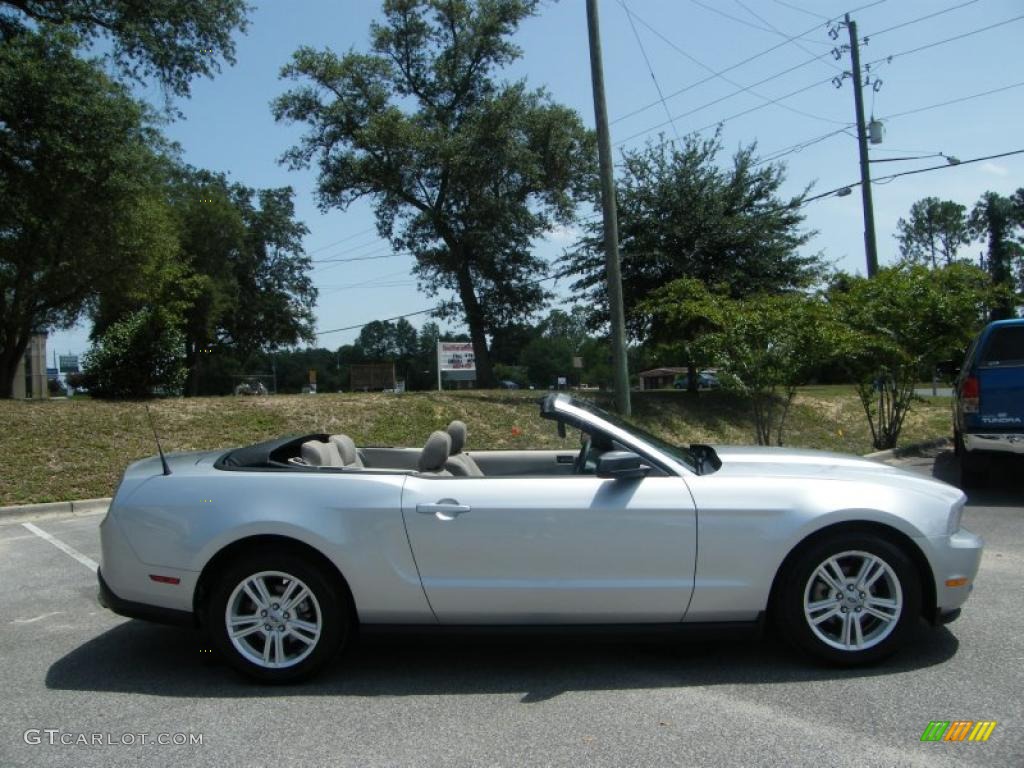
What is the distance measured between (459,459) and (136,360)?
12.5 meters

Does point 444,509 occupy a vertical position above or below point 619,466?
below

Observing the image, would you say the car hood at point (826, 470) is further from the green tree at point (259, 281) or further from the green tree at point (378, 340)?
the green tree at point (378, 340)

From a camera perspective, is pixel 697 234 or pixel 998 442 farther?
pixel 697 234

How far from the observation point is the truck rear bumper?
8914 mm

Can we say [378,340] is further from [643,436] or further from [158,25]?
[643,436]

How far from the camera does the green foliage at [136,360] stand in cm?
1541

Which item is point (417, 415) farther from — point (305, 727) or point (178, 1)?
point (305, 727)

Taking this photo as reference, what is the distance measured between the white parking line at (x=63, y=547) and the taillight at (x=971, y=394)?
9.07 meters

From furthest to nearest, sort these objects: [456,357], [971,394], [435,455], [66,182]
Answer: [456,357], [66,182], [971,394], [435,455]

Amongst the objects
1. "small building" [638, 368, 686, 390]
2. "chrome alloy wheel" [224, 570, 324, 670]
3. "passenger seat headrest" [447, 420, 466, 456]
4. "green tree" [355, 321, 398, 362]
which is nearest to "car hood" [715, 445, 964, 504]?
"passenger seat headrest" [447, 420, 466, 456]

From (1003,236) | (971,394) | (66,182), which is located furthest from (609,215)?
(1003,236)

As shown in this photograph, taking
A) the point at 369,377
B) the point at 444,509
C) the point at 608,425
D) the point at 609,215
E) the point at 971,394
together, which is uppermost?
the point at 609,215

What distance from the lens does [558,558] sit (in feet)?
13.3

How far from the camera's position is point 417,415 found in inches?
631
